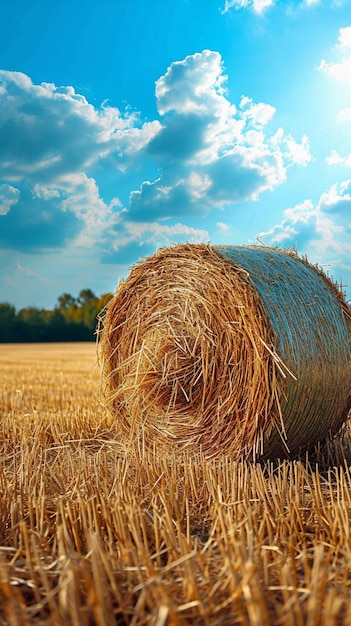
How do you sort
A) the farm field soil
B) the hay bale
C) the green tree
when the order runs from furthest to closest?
1. the green tree
2. the hay bale
3. the farm field soil

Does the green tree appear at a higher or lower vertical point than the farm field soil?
higher

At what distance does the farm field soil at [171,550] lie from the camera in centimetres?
186

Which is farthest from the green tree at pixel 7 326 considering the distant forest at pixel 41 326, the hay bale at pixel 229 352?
the hay bale at pixel 229 352

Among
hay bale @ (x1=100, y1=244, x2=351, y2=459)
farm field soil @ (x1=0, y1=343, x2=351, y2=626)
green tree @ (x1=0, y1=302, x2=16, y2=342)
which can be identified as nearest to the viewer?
farm field soil @ (x1=0, y1=343, x2=351, y2=626)

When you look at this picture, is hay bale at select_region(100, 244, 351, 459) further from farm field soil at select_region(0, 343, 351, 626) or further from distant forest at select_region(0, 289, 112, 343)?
distant forest at select_region(0, 289, 112, 343)

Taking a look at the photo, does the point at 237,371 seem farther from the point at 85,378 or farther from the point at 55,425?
the point at 85,378

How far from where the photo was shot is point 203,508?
3381 mm

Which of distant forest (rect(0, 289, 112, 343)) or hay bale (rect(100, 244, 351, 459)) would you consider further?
distant forest (rect(0, 289, 112, 343))

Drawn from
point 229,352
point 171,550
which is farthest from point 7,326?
point 171,550

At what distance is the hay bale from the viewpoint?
436cm

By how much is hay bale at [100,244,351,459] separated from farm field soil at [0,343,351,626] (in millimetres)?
386

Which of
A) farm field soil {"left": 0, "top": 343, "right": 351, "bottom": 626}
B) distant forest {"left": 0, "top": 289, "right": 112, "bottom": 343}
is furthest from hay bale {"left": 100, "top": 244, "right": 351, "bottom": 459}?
distant forest {"left": 0, "top": 289, "right": 112, "bottom": 343}

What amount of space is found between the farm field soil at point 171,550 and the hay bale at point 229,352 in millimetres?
386

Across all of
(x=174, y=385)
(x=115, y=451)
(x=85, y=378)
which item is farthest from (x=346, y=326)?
(x=85, y=378)
